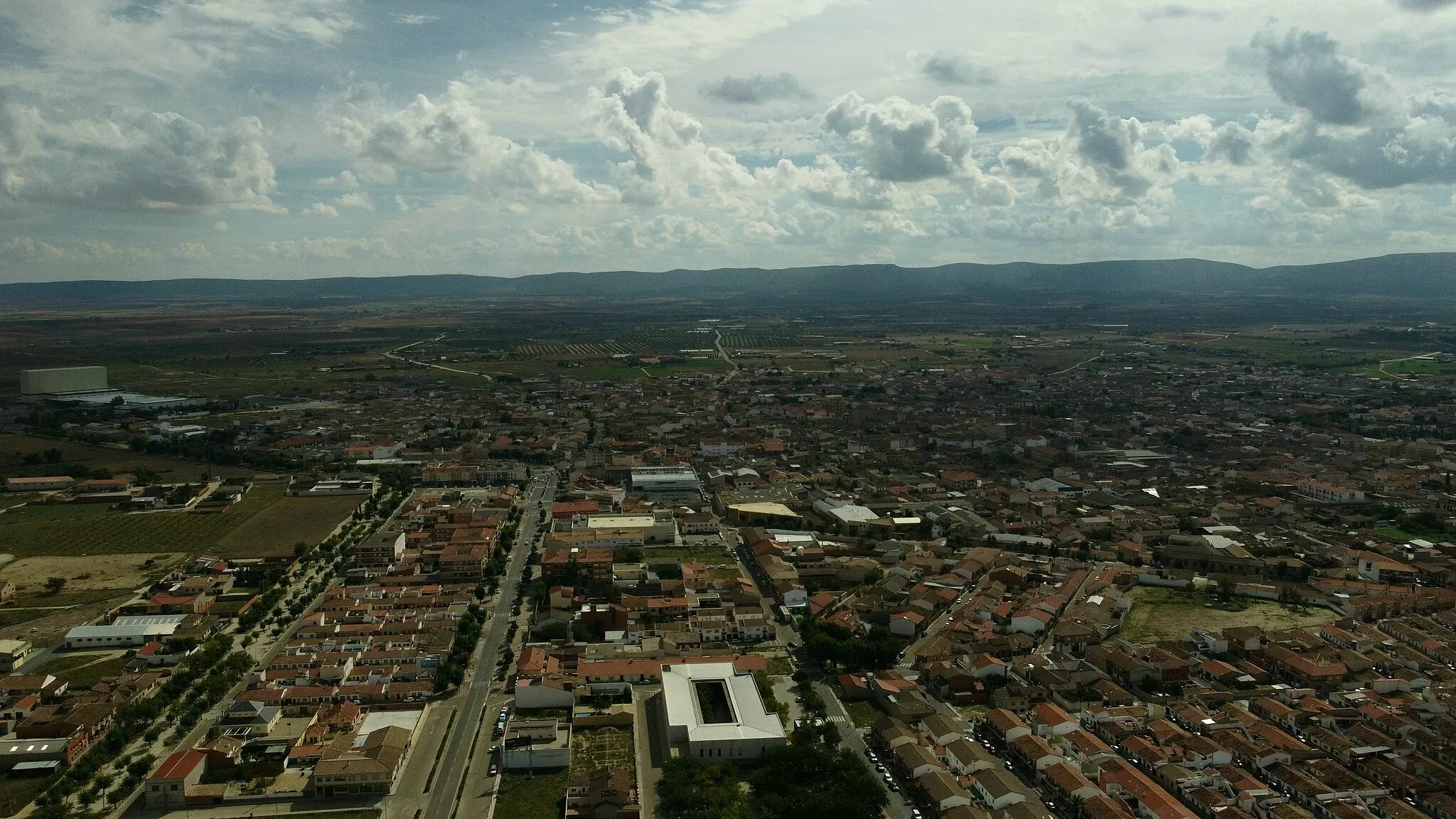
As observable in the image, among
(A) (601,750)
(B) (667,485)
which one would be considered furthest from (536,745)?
(B) (667,485)

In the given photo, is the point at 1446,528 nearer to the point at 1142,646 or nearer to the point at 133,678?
the point at 1142,646

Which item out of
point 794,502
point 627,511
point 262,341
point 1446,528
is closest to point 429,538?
point 627,511

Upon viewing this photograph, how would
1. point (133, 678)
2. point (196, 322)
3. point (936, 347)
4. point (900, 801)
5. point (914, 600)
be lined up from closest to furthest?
point (900, 801) → point (133, 678) → point (914, 600) → point (936, 347) → point (196, 322)

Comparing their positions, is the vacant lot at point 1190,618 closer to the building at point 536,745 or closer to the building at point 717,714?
the building at point 717,714

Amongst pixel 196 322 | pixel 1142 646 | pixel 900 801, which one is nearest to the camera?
pixel 900 801

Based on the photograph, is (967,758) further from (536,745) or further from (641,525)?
(641,525)

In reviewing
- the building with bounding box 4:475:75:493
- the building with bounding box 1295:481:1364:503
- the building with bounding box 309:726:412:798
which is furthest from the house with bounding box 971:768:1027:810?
the building with bounding box 4:475:75:493

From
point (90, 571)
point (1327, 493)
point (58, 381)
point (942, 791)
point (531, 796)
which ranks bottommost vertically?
point (531, 796)
